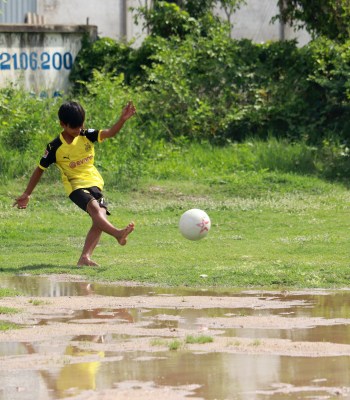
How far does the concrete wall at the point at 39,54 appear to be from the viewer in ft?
64.7

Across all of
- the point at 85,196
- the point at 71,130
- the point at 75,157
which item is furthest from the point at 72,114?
the point at 85,196

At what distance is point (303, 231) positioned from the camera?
12641mm

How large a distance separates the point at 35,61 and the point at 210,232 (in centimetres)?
845

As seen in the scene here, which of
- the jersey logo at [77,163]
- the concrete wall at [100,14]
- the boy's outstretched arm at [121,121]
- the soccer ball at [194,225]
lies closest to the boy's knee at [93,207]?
the jersey logo at [77,163]

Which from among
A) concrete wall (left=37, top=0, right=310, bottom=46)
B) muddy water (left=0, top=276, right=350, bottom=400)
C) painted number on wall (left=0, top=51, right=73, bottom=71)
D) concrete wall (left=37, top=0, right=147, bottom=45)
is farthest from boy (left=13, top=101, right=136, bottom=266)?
concrete wall (left=37, top=0, right=147, bottom=45)

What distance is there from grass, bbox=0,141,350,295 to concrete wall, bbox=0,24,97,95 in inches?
156

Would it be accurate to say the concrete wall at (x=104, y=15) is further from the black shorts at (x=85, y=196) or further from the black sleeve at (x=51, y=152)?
the black shorts at (x=85, y=196)

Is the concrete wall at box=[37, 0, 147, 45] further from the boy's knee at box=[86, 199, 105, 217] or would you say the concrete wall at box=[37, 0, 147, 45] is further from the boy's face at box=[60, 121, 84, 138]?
the boy's knee at box=[86, 199, 105, 217]

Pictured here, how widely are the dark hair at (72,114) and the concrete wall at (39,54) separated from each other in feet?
31.2

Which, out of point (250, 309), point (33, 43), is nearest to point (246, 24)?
point (33, 43)

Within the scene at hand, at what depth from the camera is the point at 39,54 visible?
20.2m

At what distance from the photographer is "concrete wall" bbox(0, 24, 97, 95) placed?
19.7 meters

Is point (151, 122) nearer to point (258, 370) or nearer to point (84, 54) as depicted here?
point (84, 54)

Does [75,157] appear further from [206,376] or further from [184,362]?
[206,376]
